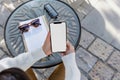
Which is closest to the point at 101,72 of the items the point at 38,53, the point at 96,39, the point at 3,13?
the point at 96,39

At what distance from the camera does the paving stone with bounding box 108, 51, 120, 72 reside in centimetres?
241

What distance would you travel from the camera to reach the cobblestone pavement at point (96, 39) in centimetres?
237

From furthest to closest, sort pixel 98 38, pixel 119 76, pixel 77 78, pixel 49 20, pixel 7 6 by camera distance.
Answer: pixel 7 6 < pixel 98 38 < pixel 119 76 < pixel 49 20 < pixel 77 78

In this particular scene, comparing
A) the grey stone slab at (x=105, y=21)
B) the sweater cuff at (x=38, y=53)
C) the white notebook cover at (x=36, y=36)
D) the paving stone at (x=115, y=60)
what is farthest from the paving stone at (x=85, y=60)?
the sweater cuff at (x=38, y=53)

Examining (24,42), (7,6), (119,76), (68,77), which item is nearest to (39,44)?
(24,42)

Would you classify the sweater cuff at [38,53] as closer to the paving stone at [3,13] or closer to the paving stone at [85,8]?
the paving stone at [3,13]

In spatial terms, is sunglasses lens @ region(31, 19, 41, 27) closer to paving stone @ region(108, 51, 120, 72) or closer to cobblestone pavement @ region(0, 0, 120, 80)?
cobblestone pavement @ region(0, 0, 120, 80)

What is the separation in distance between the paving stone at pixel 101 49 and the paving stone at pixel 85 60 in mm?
59

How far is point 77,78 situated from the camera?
1.62 meters

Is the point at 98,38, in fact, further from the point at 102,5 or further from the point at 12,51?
the point at 12,51

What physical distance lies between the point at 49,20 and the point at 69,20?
0.16 meters

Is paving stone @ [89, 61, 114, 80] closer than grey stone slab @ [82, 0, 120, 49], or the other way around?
paving stone @ [89, 61, 114, 80]

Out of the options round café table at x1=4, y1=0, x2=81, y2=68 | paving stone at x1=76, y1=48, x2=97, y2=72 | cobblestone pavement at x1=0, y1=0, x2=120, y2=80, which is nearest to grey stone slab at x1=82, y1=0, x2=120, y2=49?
cobblestone pavement at x1=0, y1=0, x2=120, y2=80

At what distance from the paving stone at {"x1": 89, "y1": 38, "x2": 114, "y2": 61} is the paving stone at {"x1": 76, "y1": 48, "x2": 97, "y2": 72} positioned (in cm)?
6
